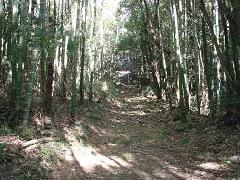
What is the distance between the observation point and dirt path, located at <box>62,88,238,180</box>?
344 inches

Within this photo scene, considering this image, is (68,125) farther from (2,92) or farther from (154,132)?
(154,132)

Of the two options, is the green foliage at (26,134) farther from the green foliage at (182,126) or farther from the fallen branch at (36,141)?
A: the green foliage at (182,126)

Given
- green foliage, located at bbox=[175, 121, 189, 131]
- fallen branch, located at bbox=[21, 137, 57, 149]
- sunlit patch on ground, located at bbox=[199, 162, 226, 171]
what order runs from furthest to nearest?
green foliage, located at bbox=[175, 121, 189, 131] → sunlit patch on ground, located at bbox=[199, 162, 226, 171] → fallen branch, located at bbox=[21, 137, 57, 149]

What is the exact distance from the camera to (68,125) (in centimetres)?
1184

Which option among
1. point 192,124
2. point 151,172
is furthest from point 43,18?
point 192,124

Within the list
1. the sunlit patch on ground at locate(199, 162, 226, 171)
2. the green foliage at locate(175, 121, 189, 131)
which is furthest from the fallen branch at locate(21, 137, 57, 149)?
the green foliage at locate(175, 121, 189, 131)

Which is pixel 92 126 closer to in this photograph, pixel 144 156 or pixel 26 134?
pixel 144 156

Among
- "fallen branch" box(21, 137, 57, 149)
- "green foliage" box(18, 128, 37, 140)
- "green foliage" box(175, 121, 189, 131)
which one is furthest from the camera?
"green foliage" box(175, 121, 189, 131)

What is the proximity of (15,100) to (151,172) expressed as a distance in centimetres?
393

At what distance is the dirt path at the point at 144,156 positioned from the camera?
8.74 meters

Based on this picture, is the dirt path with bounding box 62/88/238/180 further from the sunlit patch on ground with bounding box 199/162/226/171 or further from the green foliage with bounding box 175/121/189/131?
the green foliage with bounding box 175/121/189/131

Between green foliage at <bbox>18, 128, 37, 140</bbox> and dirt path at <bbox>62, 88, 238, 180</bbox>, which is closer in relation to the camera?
dirt path at <bbox>62, 88, 238, 180</bbox>

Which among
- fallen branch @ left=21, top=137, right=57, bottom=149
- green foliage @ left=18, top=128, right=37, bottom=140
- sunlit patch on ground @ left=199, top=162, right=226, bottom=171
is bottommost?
sunlit patch on ground @ left=199, top=162, right=226, bottom=171

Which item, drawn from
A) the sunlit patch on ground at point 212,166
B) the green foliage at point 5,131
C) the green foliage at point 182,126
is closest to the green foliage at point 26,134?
the green foliage at point 5,131
